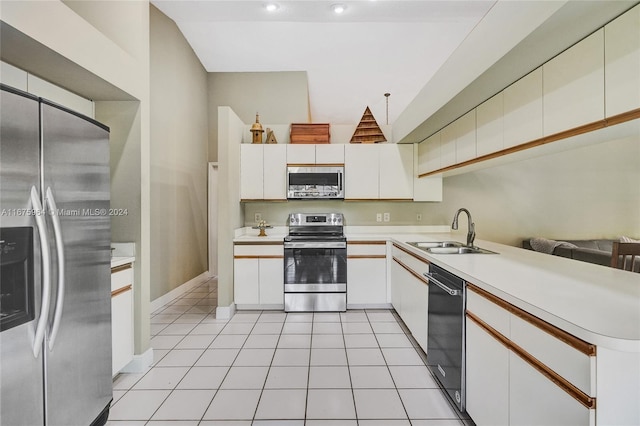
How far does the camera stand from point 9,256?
3.69ft

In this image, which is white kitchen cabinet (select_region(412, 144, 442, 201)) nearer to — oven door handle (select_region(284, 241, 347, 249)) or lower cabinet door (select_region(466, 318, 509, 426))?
oven door handle (select_region(284, 241, 347, 249))

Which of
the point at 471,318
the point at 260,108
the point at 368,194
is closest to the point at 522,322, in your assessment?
the point at 471,318

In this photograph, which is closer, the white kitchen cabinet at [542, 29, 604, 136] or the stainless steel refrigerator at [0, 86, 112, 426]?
the stainless steel refrigerator at [0, 86, 112, 426]

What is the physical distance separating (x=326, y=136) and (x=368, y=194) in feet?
3.14

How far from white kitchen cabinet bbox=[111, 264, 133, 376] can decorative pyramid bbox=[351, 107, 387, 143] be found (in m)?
2.95

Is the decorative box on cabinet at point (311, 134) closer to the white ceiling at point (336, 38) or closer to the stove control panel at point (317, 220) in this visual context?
the stove control panel at point (317, 220)

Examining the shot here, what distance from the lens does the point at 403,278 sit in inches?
119

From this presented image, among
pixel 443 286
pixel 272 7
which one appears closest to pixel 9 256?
pixel 443 286

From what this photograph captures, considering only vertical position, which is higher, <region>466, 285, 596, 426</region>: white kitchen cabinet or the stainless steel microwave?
the stainless steel microwave

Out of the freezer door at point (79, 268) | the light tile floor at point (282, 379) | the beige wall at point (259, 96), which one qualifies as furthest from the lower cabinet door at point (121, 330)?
the beige wall at point (259, 96)

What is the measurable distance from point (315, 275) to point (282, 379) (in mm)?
1482

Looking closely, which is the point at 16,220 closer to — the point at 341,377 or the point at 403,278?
the point at 341,377

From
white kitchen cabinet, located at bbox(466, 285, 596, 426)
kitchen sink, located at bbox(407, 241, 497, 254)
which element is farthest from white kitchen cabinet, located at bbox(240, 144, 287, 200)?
white kitchen cabinet, located at bbox(466, 285, 596, 426)

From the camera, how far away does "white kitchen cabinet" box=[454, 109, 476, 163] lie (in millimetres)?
2352
